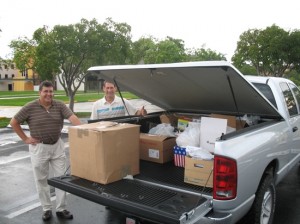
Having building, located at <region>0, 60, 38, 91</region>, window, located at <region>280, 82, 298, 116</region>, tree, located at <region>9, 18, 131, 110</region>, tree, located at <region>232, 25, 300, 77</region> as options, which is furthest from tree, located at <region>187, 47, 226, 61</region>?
window, located at <region>280, 82, 298, 116</region>

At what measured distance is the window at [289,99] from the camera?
4.70 meters

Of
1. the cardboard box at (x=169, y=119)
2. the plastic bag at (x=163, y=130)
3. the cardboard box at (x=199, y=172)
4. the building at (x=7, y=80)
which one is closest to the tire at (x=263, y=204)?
the cardboard box at (x=199, y=172)

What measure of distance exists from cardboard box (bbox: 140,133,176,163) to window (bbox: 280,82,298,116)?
1.81 m

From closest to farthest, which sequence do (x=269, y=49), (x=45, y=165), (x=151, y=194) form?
1. (x=151, y=194)
2. (x=45, y=165)
3. (x=269, y=49)

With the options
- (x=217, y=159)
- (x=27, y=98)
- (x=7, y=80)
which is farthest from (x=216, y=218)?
(x=7, y=80)

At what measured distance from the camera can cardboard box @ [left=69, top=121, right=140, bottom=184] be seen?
10.7 feet

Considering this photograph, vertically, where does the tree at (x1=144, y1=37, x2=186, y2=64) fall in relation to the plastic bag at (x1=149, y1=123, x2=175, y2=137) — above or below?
above

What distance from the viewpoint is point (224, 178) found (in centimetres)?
280

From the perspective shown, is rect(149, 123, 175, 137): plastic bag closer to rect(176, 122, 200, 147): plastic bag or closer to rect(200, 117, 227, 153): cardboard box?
rect(176, 122, 200, 147): plastic bag

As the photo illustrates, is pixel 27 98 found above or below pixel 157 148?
below

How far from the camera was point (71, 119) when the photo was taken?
169 inches

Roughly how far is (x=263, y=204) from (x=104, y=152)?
1748mm

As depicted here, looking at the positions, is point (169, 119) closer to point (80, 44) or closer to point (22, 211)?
point (22, 211)

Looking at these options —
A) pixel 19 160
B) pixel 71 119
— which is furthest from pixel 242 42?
pixel 71 119
